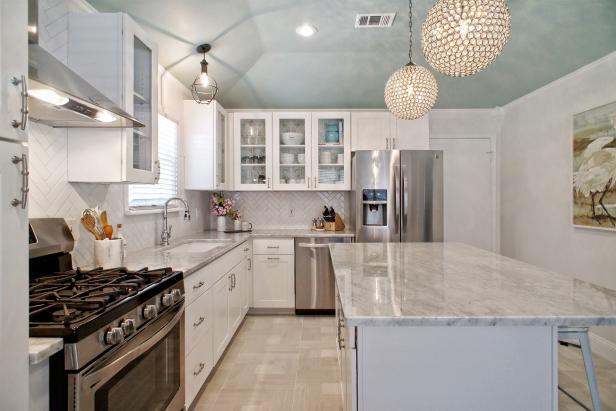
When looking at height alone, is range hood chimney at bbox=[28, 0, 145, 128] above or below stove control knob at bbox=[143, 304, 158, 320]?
above

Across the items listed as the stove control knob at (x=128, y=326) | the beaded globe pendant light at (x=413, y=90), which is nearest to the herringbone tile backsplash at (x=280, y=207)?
the beaded globe pendant light at (x=413, y=90)

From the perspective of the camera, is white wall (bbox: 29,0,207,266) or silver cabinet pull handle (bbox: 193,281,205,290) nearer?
white wall (bbox: 29,0,207,266)

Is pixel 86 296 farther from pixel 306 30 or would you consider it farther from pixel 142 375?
pixel 306 30

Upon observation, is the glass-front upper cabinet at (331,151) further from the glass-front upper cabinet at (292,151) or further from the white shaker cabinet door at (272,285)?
the white shaker cabinet door at (272,285)

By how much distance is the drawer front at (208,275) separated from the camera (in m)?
2.10

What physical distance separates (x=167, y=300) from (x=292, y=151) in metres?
2.93

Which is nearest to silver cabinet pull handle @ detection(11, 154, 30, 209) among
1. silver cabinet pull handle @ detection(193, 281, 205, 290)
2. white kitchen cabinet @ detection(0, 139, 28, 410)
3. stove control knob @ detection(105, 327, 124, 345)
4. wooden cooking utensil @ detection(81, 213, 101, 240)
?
white kitchen cabinet @ detection(0, 139, 28, 410)

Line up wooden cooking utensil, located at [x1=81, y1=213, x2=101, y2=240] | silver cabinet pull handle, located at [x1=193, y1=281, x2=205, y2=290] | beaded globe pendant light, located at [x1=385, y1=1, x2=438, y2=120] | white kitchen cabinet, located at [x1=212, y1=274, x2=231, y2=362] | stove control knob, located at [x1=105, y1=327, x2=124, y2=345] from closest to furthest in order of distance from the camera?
stove control knob, located at [x1=105, y1=327, x2=124, y2=345] < wooden cooking utensil, located at [x1=81, y1=213, x2=101, y2=240] < beaded globe pendant light, located at [x1=385, y1=1, x2=438, y2=120] < silver cabinet pull handle, located at [x1=193, y1=281, x2=205, y2=290] < white kitchen cabinet, located at [x1=212, y1=274, x2=231, y2=362]

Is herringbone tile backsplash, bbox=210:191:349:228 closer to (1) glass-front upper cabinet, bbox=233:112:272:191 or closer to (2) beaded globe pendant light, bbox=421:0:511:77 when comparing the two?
(1) glass-front upper cabinet, bbox=233:112:272:191

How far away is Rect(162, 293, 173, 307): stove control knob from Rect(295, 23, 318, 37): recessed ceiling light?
248 centimetres

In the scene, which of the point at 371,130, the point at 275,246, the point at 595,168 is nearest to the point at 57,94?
the point at 275,246

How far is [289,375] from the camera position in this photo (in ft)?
8.89

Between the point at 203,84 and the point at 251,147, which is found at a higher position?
the point at 203,84

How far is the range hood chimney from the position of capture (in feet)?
3.94
